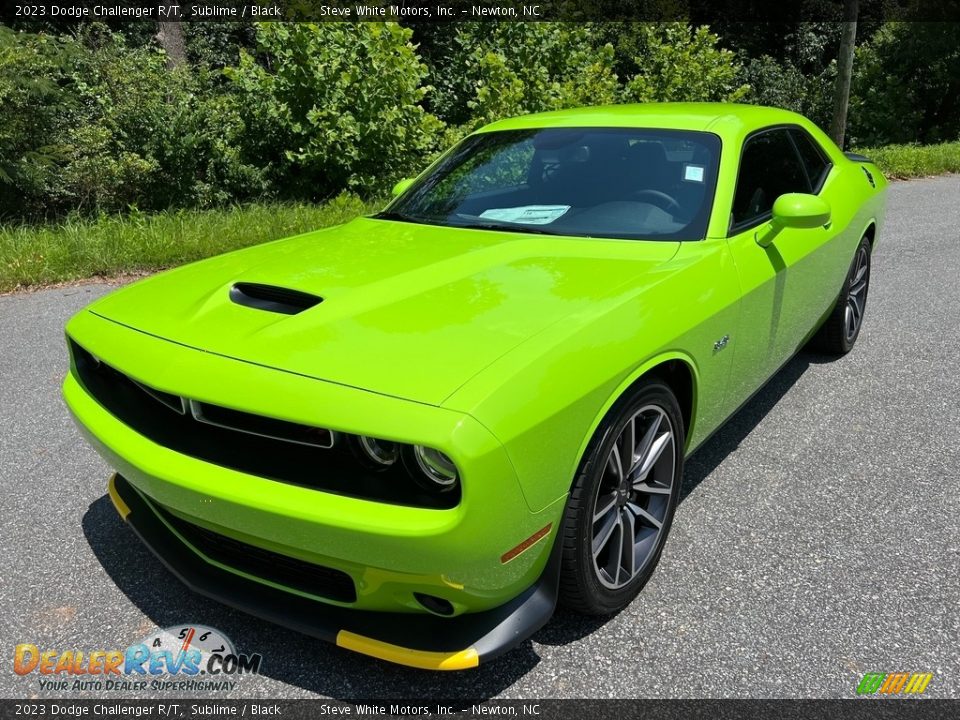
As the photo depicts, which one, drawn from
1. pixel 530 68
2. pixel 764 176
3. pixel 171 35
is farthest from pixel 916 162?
pixel 171 35

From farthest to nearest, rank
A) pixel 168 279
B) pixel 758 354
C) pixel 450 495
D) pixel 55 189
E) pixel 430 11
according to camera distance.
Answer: pixel 430 11 → pixel 55 189 → pixel 758 354 → pixel 168 279 → pixel 450 495

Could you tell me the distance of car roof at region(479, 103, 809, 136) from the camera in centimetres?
337

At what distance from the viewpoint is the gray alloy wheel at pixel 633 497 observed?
7.53 ft

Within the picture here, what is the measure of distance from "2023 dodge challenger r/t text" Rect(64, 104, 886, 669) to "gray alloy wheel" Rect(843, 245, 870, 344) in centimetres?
143

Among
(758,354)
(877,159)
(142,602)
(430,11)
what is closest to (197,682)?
(142,602)

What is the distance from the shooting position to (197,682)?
86.2 inches

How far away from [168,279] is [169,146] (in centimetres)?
1009

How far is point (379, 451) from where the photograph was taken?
1.94 m

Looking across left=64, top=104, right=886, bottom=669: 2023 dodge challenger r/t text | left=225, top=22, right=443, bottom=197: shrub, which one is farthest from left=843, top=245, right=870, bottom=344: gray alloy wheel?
left=225, top=22, right=443, bottom=197: shrub

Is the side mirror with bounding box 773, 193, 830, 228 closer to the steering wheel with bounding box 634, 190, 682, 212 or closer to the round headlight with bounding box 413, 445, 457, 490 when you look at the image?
the steering wheel with bounding box 634, 190, 682, 212

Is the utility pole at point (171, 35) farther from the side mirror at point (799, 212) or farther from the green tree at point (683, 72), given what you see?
the side mirror at point (799, 212)

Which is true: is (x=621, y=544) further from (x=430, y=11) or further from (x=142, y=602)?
(x=430, y=11)

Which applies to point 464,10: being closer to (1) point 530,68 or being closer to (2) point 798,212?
(1) point 530,68

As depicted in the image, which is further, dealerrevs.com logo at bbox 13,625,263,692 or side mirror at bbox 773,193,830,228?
side mirror at bbox 773,193,830,228
